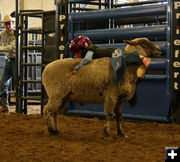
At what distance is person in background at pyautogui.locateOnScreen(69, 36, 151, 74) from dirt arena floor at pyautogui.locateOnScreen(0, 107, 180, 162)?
2.65 feet

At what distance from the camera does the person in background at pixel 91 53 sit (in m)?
4.08

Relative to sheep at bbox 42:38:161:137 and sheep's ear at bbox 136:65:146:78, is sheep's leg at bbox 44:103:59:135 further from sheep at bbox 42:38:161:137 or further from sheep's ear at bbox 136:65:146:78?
sheep's ear at bbox 136:65:146:78

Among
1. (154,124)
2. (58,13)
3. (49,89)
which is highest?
(58,13)

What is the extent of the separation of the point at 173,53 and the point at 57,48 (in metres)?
2.01

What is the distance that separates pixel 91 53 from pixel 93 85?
0.37m

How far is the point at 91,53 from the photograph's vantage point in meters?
4.20

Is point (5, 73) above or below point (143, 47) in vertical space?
below

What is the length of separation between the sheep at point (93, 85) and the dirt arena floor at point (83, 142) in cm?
27

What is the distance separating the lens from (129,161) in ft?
9.78

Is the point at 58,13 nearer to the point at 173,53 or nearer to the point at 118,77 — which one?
the point at 173,53

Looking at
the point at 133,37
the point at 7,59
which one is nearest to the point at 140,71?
the point at 133,37

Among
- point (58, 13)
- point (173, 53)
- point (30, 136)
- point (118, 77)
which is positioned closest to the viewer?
point (118, 77)

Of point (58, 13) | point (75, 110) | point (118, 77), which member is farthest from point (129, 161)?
point (58, 13)

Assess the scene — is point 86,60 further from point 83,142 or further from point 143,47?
point 83,142
